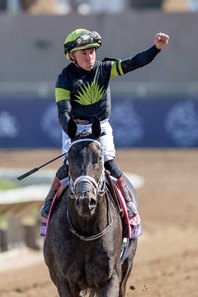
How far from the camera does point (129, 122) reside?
87.5ft

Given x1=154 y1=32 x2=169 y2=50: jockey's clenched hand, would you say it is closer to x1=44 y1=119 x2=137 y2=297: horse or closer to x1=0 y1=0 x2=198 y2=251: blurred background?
x1=44 y1=119 x2=137 y2=297: horse

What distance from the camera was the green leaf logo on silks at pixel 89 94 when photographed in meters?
8.41

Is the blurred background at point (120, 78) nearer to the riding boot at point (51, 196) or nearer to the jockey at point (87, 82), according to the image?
the riding boot at point (51, 196)

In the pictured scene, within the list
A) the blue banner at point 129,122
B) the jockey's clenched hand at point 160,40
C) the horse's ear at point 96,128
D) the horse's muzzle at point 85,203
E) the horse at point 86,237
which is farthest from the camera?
the blue banner at point 129,122

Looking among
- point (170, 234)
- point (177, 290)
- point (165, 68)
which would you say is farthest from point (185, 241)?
point (165, 68)

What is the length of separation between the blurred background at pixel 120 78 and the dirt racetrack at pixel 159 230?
0.58 metres

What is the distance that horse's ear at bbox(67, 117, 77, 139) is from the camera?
7.91 metres

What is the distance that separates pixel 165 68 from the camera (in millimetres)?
34312

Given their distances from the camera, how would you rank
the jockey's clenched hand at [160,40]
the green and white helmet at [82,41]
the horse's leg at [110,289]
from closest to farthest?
the horse's leg at [110,289], the green and white helmet at [82,41], the jockey's clenched hand at [160,40]

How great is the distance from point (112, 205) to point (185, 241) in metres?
7.66

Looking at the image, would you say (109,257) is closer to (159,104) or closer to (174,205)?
(174,205)

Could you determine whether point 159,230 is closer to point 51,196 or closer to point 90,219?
point 51,196

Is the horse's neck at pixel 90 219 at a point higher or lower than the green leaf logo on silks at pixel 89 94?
lower

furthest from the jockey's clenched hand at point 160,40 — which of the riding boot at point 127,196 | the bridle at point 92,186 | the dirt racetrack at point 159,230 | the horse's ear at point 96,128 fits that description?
the dirt racetrack at point 159,230
